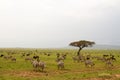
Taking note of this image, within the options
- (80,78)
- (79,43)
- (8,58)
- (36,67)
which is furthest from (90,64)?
(79,43)

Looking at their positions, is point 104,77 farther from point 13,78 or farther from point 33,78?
point 13,78

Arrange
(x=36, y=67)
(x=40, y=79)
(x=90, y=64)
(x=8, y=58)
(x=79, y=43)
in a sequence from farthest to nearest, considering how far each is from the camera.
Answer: (x=79, y=43)
(x=8, y=58)
(x=90, y=64)
(x=36, y=67)
(x=40, y=79)

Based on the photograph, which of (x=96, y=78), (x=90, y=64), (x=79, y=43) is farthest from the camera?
(x=79, y=43)

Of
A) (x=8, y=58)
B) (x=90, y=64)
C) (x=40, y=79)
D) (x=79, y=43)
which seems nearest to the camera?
(x=40, y=79)

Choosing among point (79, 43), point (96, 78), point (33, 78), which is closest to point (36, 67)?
point (33, 78)

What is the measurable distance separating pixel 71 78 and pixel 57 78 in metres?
1.63

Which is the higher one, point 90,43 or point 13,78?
point 90,43

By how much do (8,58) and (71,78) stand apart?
91.7 ft

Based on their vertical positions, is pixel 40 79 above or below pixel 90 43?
below

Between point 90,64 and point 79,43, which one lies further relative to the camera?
point 79,43

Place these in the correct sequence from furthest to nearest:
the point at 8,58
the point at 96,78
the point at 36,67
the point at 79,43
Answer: the point at 79,43 → the point at 8,58 → the point at 36,67 → the point at 96,78

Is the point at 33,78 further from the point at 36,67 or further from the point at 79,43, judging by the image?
the point at 79,43

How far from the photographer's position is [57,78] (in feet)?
92.1

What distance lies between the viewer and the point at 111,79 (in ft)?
92.2
